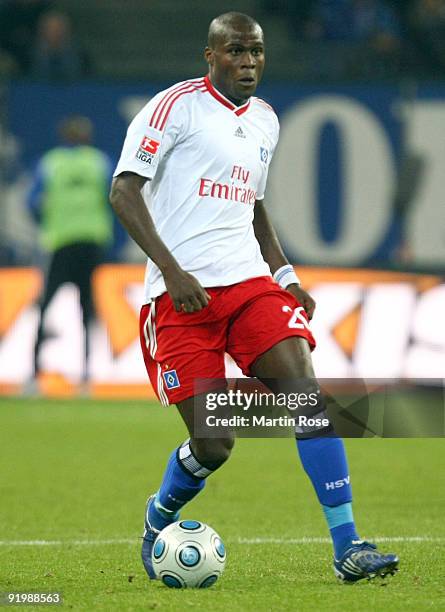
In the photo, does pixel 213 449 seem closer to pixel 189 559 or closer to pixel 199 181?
pixel 189 559

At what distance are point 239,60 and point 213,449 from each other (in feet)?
4.69

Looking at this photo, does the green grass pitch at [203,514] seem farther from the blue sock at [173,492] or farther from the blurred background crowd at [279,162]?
the blurred background crowd at [279,162]

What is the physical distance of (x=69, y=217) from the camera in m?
13.5

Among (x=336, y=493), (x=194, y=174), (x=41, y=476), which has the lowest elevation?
(x=41, y=476)

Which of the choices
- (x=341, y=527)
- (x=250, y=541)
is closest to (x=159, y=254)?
(x=341, y=527)

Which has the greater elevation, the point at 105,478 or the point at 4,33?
the point at 4,33

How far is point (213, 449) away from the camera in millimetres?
5203

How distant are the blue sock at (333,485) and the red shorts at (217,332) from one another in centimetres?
Answer: 43

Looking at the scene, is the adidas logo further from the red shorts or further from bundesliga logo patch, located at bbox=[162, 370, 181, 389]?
bundesliga logo patch, located at bbox=[162, 370, 181, 389]

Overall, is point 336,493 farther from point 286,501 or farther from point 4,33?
point 4,33

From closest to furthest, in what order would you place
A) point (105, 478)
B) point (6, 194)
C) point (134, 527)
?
1. point (134, 527)
2. point (105, 478)
3. point (6, 194)

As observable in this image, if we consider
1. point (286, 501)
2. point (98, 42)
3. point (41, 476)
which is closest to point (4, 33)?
point (98, 42)

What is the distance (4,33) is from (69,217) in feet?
16.5

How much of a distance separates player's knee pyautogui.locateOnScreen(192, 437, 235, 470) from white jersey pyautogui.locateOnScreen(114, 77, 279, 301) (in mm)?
567
